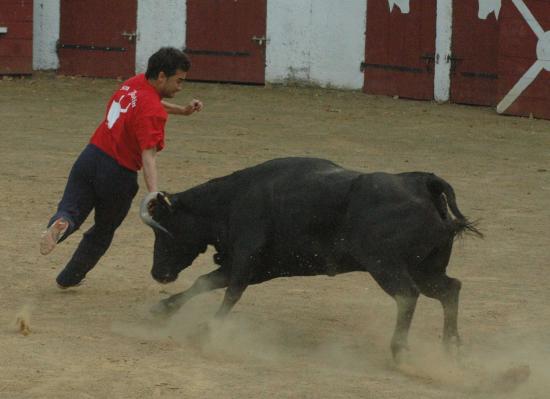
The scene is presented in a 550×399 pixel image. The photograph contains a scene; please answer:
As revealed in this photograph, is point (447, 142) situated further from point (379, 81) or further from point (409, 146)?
point (379, 81)

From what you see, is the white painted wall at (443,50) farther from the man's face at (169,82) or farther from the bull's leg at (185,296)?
the bull's leg at (185,296)

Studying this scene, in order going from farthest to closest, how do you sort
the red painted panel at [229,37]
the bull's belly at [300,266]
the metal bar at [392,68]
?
the red painted panel at [229,37] → the metal bar at [392,68] → the bull's belly at [300,266]

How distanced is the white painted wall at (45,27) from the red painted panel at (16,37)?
378 mm

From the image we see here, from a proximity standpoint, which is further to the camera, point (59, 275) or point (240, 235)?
point (59, 275)

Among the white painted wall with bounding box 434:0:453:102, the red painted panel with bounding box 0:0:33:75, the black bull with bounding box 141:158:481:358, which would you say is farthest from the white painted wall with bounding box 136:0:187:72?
the black bull with bounding box 141:158:481:358

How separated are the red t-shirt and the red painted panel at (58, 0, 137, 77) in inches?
456

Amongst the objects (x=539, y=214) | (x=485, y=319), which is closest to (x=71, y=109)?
(x=539, y=214)

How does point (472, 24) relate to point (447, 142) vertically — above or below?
above

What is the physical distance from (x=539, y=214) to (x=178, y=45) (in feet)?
30.3

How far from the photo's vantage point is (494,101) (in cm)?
1673

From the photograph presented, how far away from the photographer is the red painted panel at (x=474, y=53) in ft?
54.5

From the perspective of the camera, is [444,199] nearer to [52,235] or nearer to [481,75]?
[52,235]

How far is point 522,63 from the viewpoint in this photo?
1591 cm

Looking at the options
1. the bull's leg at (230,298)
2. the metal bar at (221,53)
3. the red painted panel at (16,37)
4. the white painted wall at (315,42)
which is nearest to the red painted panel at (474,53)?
the white painted wall at (315,42)
